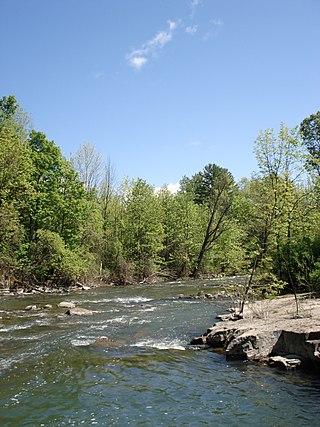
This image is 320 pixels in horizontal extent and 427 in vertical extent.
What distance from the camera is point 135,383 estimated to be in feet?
29.0

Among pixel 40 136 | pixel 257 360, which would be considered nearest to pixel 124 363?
pixel 257 360

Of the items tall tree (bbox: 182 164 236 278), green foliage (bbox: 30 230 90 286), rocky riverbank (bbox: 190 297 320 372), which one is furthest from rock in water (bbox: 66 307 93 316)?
tall tree (bbox: 182 164 236 278)

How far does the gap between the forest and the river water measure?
4.03 meters

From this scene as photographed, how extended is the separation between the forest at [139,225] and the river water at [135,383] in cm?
403

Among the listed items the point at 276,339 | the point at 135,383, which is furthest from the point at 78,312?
the point at 276,339

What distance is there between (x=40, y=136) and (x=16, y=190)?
5.35 m

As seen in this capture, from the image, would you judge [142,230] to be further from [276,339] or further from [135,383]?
[135,383]

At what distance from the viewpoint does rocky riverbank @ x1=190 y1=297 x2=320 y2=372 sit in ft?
30.8

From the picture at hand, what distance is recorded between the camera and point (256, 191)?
67.3ft

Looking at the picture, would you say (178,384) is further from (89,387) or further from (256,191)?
(256,191)

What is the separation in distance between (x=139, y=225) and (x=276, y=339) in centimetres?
3180

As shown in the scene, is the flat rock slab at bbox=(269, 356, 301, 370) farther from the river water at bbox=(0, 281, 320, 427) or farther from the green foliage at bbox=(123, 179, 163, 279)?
the green foliage at bbox=(123, 179, 163, 279)

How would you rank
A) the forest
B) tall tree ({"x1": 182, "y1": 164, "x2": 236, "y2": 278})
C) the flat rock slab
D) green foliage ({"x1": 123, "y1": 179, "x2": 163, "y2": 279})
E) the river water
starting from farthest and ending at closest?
1. tall tree ({"x1": 182, "y1": 164, "x2": 236, "y2": 278})
2. green foliage ({"x1": 123, "y1": 179, "x2": 163, "y2": 279})
3. the forest
4. the flat rock slab
5. the river water

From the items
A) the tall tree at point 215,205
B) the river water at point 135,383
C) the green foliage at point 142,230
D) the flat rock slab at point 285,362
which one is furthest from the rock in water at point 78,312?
the tall tree at point 215,205
